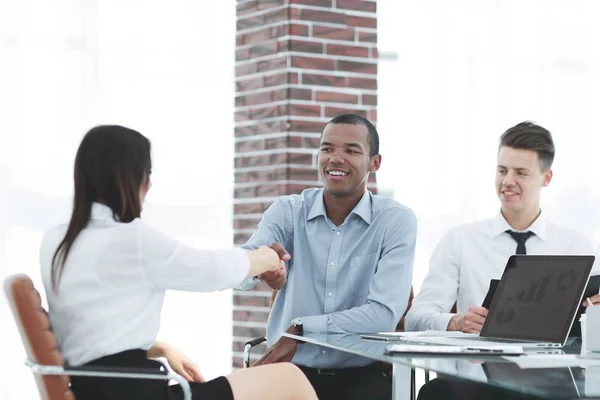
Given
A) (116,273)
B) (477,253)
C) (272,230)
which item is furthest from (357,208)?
(116,273)

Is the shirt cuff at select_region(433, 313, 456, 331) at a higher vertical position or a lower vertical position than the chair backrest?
Answer: lower

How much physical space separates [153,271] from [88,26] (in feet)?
7.53

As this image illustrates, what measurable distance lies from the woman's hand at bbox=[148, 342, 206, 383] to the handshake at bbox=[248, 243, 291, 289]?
279mm

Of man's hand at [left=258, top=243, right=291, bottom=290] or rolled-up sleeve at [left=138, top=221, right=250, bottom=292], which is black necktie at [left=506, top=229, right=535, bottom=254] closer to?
man's hand at [left=258, top=243, right=291, bottom=290]

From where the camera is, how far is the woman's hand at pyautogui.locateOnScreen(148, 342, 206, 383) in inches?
100

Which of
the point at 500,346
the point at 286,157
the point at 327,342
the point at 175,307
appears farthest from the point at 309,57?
the point at 500,346

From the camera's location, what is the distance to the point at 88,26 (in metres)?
4.32

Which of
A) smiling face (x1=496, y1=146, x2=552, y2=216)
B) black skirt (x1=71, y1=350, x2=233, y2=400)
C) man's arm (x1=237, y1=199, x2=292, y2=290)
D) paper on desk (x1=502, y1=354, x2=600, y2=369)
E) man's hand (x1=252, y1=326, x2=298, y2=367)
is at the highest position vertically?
smiling face (x1=496, y1=146, x2=552, y2=216)

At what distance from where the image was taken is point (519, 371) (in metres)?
1.96

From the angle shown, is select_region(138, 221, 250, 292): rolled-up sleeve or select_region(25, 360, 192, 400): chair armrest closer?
select_region(25, 360, 192, 400): chair armrest

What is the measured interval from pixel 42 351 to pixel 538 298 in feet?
4.07

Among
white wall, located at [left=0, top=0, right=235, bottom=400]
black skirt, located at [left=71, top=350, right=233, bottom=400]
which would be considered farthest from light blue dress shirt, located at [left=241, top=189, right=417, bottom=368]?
white wall, located at [left=0, top=0, right=235, bottom=400]

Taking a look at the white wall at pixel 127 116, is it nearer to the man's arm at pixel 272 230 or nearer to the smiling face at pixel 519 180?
the man's arm at pixel 272 230

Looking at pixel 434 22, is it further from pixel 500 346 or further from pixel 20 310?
pixel 20 310
